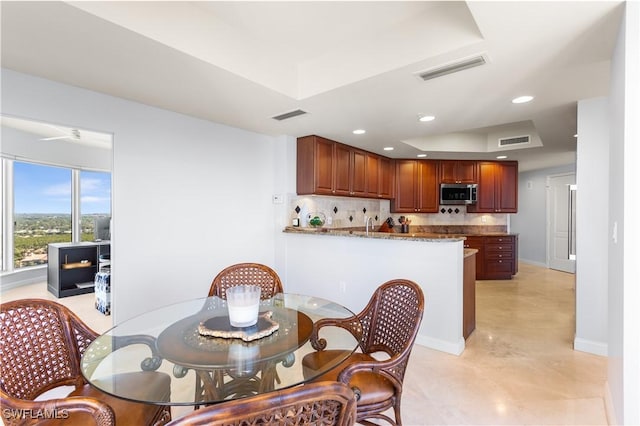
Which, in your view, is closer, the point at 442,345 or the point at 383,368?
the point at 383,368

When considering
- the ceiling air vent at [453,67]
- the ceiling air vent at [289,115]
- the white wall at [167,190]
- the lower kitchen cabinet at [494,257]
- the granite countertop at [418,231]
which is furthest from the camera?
the lower kitchen cabinet at [494,257]

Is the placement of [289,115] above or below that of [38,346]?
above

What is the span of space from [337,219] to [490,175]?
3.34 meters

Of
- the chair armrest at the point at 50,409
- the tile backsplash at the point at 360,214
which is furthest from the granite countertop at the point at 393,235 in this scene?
the chair armrest at the point at 50,409

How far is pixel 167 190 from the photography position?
3.16 meters

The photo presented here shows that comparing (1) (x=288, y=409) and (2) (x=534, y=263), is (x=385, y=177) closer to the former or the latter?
(2) (x=534, y=263)

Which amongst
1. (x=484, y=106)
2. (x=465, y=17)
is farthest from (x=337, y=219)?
(x=465, y=17)

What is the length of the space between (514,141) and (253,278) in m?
4.80

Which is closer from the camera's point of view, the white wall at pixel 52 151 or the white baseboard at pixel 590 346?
the white baseboard at pixel 590 346

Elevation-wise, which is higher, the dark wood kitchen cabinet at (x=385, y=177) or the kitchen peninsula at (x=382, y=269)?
the dark wood kitchen cabinet at (x=385, y=177)

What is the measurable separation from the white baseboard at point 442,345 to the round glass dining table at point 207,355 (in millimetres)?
1552

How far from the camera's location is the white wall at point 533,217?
7113 millimetres
